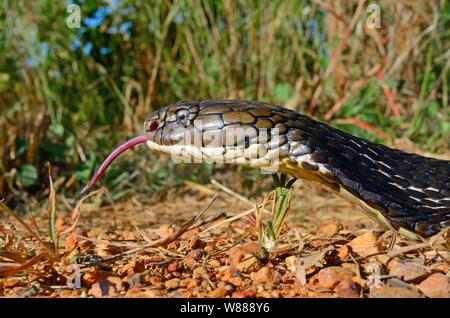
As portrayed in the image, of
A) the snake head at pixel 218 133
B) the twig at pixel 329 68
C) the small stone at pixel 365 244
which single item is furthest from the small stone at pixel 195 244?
the twig at pixel 329 68

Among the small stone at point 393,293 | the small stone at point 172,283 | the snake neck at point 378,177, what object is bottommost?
the small stone at point 172,283

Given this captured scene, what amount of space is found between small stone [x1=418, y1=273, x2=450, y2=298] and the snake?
0.18 m

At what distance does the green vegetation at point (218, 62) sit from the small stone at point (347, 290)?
2705mm

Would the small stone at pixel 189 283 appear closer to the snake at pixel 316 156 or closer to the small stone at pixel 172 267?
the small stone at pixel 172 267

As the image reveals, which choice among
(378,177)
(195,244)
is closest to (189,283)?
(195,244)

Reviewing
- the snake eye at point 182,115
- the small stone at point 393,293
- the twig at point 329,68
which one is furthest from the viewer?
the twig at point 329,68

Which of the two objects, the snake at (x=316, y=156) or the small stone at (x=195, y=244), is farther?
the small stone at (x=195, y=244)

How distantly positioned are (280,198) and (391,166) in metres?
0.42

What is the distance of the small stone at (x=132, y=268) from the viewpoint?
5.92ft

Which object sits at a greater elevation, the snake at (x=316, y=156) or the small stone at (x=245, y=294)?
the snake at (x=316, y=156)

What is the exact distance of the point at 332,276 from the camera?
5.47 feet

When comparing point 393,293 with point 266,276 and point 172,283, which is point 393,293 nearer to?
point 266,276

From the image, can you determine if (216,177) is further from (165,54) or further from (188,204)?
(165,54)
